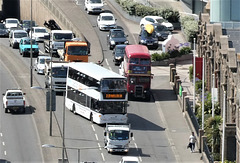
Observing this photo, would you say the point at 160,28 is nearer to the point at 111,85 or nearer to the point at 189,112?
the point at 189,112

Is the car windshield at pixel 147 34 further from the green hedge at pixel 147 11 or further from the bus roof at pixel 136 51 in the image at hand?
the bus roof at pixel 136 51

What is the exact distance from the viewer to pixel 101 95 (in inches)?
3701

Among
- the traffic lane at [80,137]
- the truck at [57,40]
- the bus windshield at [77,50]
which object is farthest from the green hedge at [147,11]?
the traffic lane at [80,137]

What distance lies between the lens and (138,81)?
103 m

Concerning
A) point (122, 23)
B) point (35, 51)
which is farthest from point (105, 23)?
point (35, 51)

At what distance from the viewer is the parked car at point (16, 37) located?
124250mm

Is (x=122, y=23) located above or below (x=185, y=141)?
above

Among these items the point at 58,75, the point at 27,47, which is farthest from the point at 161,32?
the point at 58,75

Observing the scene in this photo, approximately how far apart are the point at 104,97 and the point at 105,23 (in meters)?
38.5

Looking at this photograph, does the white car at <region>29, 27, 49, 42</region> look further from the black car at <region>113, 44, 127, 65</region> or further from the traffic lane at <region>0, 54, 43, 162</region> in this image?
the traffic lane at <region>0, 54, 43, 162</region>

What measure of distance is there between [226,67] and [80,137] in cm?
1448

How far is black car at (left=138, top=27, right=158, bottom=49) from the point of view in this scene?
4820 inches

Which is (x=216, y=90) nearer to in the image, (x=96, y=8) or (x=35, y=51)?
(x=35, y=51)

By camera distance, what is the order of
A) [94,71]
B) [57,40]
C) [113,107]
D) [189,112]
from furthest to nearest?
[57,40]
[189,112]
[94,71]
[113,107]
